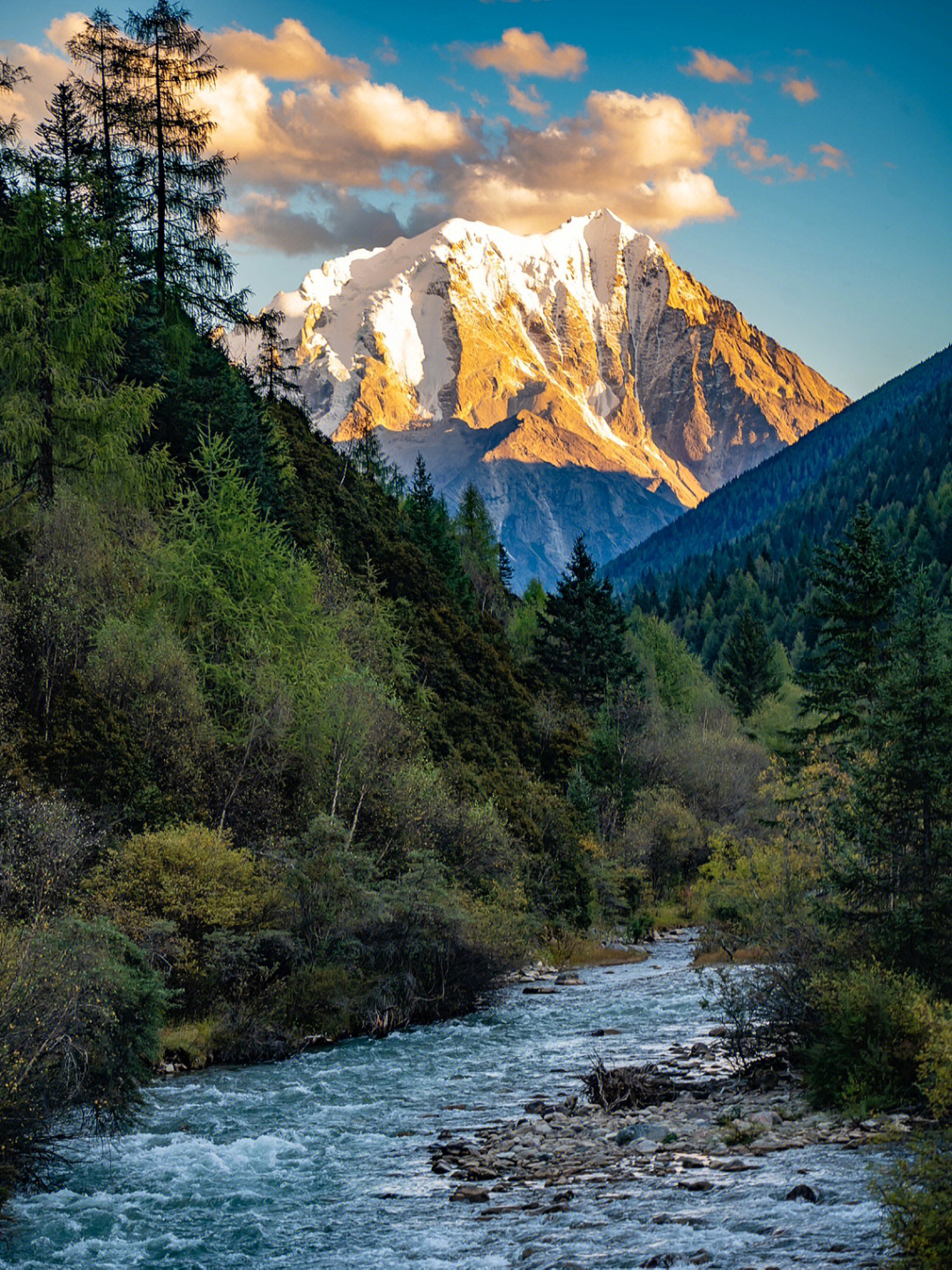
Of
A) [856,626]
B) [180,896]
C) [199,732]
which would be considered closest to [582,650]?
[856,626]

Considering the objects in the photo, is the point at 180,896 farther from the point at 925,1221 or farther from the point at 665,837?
the point at 665,837

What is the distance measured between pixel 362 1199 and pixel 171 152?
48.4m

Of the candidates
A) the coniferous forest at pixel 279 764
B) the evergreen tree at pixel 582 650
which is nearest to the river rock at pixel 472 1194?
the coniferous forest at pixel 279 764

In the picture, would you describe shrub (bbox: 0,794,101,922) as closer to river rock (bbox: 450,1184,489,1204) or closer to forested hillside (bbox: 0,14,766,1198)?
forested hillside (bbox: 0,14,766,1198)

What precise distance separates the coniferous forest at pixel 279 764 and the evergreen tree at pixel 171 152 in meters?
0.13

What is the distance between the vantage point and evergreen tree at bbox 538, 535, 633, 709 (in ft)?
249

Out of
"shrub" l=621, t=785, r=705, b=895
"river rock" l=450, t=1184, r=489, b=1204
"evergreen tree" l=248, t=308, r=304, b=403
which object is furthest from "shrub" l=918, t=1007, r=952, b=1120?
"evergreen tree" l=248, t=308, r=304, b=403

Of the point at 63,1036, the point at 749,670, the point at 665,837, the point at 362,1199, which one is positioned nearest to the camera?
the point at 362,1199

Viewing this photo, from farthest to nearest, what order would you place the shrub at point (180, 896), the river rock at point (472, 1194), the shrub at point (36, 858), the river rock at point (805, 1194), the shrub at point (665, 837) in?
the shrub at point (665, 837), the shrub at point (180, 896), the shrub at point (36, 858), the river rock at point (472, 1194), the river rock at point (805, 1194)

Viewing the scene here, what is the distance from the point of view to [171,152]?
163ft

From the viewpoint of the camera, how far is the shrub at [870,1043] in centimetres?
1759

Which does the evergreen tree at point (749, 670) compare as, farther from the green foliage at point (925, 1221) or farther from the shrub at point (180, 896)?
the green foliage at point (925, 1221)

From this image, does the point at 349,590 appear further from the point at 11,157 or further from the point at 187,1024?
the point at 187,1024

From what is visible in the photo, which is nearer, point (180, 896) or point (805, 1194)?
point (805, 1194)
